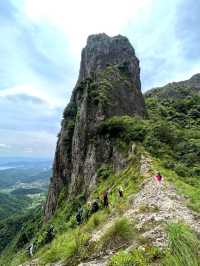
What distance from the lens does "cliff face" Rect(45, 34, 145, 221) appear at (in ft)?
148

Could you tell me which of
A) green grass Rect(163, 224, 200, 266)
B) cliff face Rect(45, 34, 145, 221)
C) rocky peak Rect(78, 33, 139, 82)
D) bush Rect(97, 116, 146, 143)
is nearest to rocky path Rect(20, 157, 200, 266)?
green grass Rect(163, 224, 200, 266)

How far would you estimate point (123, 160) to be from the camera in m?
37.2

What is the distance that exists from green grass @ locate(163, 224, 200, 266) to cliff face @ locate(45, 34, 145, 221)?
3252cm

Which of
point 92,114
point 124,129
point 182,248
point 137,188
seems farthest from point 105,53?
point 182,248

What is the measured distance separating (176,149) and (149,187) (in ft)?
43.3

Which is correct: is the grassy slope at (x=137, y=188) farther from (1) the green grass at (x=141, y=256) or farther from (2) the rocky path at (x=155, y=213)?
(2) the rocky path at (x=155, y=213)

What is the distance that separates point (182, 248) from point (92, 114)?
145ft

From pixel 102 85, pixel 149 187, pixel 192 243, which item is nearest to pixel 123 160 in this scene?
pixel 149 187

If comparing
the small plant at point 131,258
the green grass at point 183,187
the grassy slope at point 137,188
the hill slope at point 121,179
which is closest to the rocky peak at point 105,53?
the hill slope at point 121,179

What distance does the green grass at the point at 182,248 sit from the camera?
17.3 feet

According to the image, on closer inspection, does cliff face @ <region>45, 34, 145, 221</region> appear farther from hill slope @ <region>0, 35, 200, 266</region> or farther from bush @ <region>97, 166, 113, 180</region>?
bush @ <region>97, 166, 113, 180</region>

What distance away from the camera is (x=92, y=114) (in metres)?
49.3

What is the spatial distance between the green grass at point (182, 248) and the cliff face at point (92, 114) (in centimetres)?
3252

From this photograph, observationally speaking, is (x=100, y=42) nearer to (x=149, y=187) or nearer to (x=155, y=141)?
(x=155, y=141)
